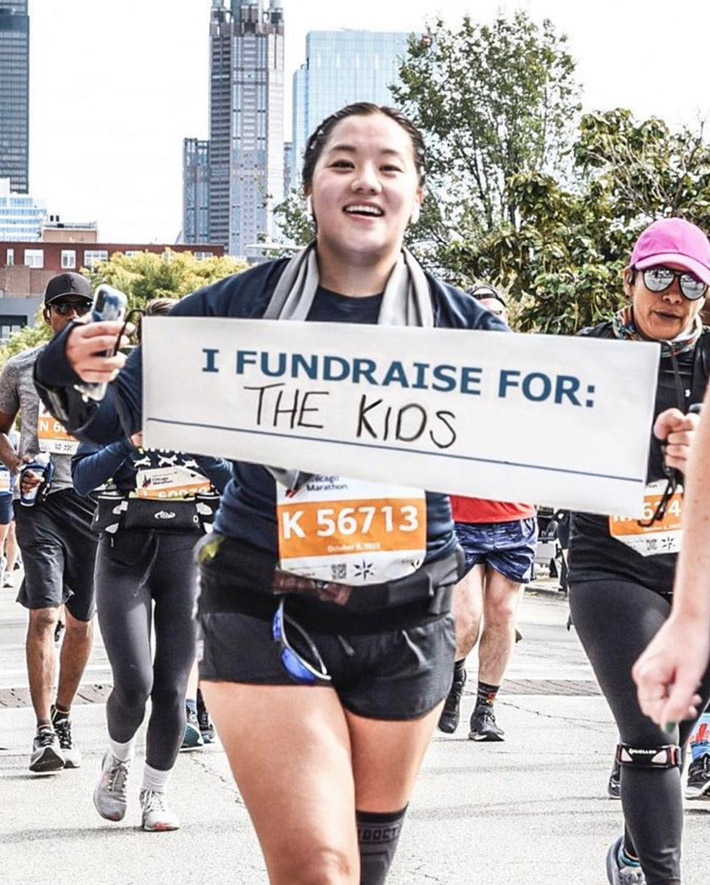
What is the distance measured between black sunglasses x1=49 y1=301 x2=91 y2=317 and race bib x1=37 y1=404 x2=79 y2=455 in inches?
21.7

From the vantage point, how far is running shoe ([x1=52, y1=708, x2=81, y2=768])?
7.93 m

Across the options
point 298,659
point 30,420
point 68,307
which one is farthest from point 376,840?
point 30,420

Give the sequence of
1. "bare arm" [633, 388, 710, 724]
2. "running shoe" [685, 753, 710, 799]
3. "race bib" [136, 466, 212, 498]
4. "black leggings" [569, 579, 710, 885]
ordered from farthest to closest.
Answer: "running shoe" [685, 753, 710, 799] → "race bib" [136, 466, 212, 498] → "black leggings" [569, 579, 710, 885] → "bare arm" [633, 388, 710, 724]

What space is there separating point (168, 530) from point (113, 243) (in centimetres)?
15070

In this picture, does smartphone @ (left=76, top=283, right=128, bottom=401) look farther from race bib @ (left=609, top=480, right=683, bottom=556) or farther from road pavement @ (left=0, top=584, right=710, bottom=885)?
road pavement @ (left=0, top=584, right=710, bottom=885)

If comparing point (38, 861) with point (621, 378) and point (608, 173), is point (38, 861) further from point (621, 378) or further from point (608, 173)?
point (608, 173)

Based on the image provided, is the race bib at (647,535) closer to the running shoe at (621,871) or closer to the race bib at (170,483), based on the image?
the running shoe at (621,871)

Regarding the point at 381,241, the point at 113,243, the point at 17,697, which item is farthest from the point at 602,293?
the point at 113,243

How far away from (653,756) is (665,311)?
125cm

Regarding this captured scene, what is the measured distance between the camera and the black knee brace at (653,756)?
4.74 m

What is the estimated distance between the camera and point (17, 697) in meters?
10.2

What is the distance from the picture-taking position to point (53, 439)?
815cm

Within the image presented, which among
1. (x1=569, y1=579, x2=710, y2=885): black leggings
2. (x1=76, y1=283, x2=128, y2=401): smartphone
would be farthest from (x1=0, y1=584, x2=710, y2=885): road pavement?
(x1=76, y1=283, x2=128, y2=401): smartphone

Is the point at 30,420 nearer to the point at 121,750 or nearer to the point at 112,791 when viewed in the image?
the point at 121,750
